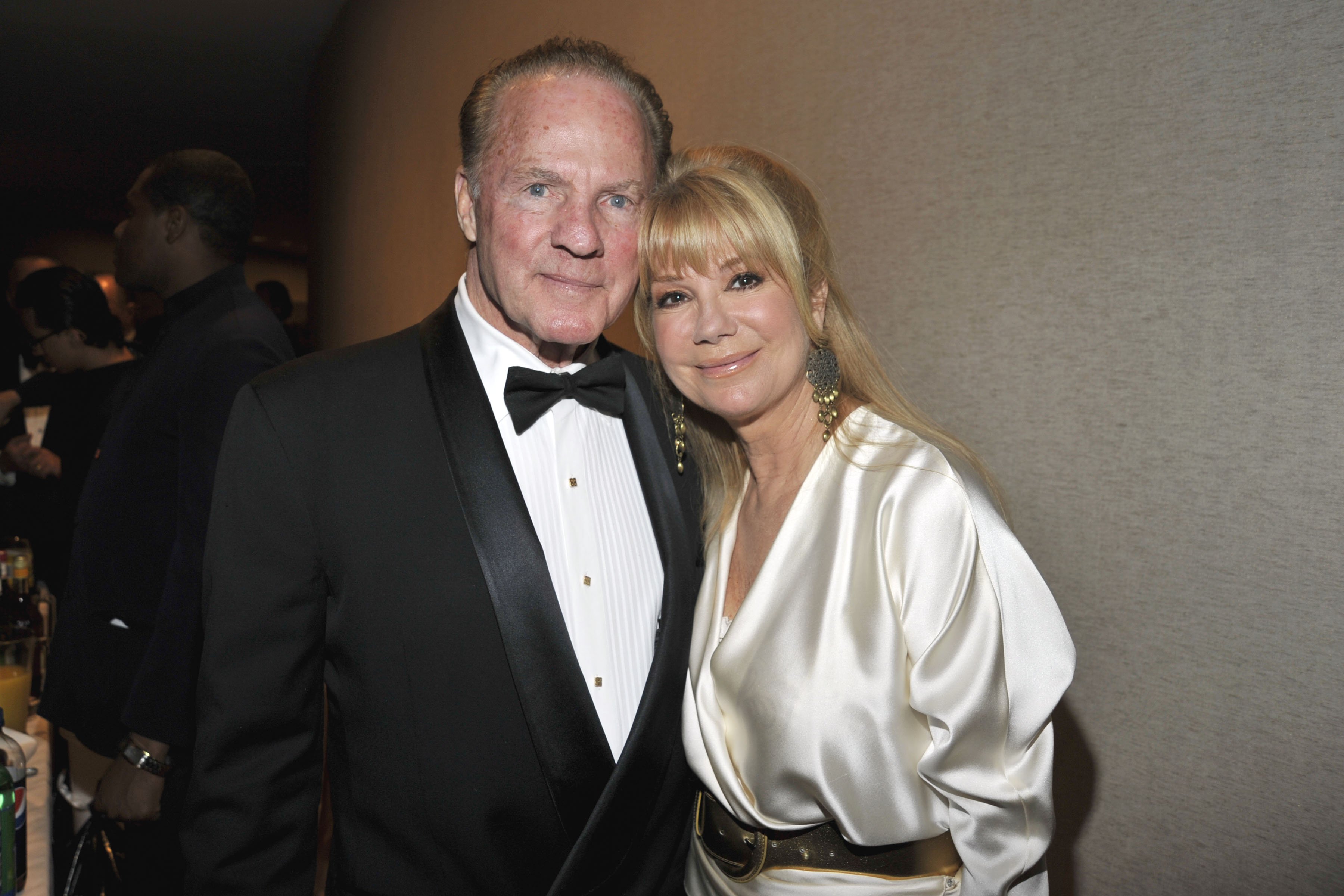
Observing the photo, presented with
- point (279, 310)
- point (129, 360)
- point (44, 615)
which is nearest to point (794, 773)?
point (44, 615)

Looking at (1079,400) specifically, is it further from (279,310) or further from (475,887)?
(279,310)

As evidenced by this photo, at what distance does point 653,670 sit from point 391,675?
0.39m

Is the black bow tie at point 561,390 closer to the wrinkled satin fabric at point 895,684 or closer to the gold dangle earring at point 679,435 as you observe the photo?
the gold dangle earring at point 679,435

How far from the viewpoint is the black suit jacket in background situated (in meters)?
2.10

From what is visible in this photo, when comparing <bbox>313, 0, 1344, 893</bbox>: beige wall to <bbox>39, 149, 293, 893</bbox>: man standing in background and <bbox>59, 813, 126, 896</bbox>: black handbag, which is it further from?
<bbox>59, 813, 126, 896</bbox>: black handbag

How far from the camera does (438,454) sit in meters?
1.28

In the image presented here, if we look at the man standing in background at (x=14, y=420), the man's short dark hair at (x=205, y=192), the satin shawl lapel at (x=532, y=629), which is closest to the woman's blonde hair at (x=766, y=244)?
the satin shawl lapel at (x=532, y=629)

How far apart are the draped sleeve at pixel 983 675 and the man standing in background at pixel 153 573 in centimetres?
160

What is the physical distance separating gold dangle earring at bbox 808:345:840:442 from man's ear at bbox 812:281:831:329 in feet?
0.24

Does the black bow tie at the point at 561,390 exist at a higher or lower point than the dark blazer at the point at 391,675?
higher

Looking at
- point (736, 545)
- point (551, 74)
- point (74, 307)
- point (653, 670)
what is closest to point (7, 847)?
point (653, 670)

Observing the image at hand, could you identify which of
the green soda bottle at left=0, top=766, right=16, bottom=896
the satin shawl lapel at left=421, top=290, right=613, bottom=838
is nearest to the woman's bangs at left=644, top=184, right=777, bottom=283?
the satin shawl lapel at left=421, top=290, right=613, bottom=838

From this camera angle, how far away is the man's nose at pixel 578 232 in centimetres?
137

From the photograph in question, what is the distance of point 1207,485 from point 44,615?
325 cm
